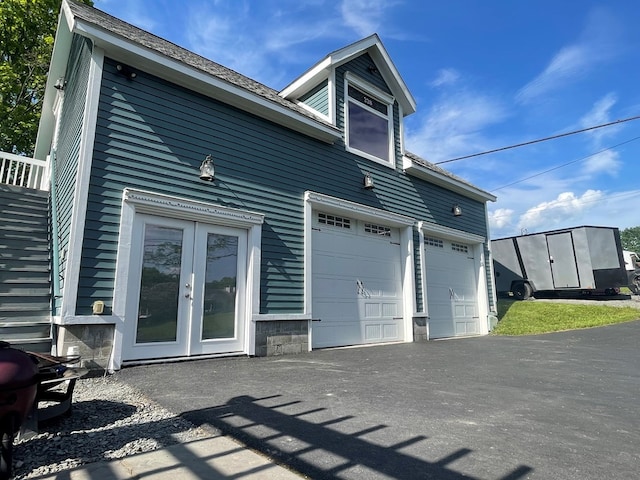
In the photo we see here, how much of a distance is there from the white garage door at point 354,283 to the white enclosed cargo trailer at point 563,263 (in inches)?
351

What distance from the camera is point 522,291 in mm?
14383

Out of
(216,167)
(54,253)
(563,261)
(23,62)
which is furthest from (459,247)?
(23,62)

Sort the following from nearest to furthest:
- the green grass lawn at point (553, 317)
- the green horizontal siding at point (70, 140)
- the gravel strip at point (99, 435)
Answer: the gravel strip at point (99, 435) → the green horizontal siding at point (70, 140) → the green grass lawn at point (553, 317)

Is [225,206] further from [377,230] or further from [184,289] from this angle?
[377,230]


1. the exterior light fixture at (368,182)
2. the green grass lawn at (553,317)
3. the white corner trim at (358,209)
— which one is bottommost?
the green grass lawn at (553,317)

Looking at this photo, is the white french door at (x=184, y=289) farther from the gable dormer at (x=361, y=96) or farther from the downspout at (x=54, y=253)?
the gable dormer at (x=361, y=96)

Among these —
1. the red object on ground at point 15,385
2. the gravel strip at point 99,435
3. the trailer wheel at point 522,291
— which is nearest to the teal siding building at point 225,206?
the gravel strip at point 99,435

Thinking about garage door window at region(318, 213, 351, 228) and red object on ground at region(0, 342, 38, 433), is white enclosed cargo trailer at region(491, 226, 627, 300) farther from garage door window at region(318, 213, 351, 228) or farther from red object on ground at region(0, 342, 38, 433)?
red object on ground at region(0, 342, 38, 433)

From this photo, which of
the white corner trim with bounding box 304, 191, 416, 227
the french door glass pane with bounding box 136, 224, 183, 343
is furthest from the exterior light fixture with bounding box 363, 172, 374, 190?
the french door glass pane with bounding box 136, 224, 183, 343

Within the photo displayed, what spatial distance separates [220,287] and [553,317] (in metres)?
10.2

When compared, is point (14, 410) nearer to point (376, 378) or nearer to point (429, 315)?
point (376, 378)

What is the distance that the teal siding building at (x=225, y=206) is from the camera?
4.33 metres

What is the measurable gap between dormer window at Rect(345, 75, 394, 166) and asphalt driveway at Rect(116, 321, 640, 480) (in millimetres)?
4616

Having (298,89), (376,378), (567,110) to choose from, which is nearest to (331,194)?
(298,89)
